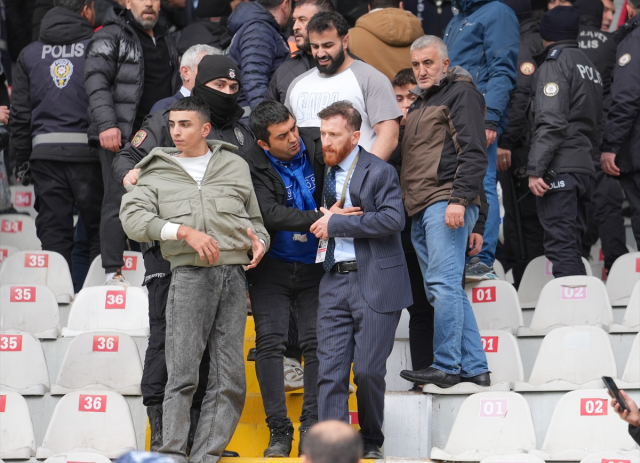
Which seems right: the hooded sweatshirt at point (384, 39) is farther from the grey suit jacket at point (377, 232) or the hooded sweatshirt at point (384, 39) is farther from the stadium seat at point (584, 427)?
the stadium seat at point (584, 427)

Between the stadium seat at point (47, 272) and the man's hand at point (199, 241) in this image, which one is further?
the stadium seat at point (47, 272)

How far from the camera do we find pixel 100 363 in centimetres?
480

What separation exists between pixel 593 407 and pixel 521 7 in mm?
3459

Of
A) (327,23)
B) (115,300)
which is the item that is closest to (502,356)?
(327,23)

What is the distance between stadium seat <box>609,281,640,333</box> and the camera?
5.06 meters

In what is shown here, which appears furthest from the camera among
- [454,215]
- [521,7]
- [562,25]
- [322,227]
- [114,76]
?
[521,7]

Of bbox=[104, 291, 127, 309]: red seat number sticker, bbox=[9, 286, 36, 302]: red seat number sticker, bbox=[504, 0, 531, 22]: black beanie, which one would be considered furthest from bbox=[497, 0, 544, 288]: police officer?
bbox=[9, 286, 36, 302]: red seat number sticker

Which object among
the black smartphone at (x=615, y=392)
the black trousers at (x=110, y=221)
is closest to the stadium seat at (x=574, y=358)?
the black smartphone at (x=615, y=392)

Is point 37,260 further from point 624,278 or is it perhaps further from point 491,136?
point 624,278

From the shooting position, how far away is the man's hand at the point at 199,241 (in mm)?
3945

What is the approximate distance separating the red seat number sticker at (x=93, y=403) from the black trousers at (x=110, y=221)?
139 centimetres

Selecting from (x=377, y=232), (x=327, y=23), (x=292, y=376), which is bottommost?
(x=292, y=376)

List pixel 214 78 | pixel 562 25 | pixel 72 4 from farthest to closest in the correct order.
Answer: pixel 72 4 → pixel 562 25 → pixel 214 78

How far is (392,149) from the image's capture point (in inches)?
188
